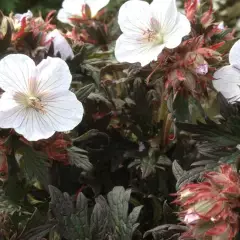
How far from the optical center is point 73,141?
0.82 m

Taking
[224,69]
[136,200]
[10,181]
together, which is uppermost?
[224,69]

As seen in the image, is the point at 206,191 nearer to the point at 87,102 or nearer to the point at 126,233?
the point at 126,233

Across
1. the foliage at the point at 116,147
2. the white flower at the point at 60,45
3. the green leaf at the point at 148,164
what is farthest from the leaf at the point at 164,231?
the white flower at the point at 60,45

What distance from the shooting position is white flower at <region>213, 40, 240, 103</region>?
74 cm

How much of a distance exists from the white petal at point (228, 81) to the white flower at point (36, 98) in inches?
8.1

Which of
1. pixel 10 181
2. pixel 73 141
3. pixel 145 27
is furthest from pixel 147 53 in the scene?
pixel 10 181

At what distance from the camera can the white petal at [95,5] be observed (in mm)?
1035

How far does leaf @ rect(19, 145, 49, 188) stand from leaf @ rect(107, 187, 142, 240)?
106mm

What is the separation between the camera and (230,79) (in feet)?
2.48

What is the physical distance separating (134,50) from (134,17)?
0.05 metres

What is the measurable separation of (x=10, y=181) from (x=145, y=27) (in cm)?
33

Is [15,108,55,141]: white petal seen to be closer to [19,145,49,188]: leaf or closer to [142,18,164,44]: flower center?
[19,145,49,188]: leaf

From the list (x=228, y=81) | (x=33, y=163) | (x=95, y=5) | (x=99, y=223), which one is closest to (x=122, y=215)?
(x=99, y=223)

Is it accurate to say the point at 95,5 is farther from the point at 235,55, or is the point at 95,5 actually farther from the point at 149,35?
the point at 235,55
